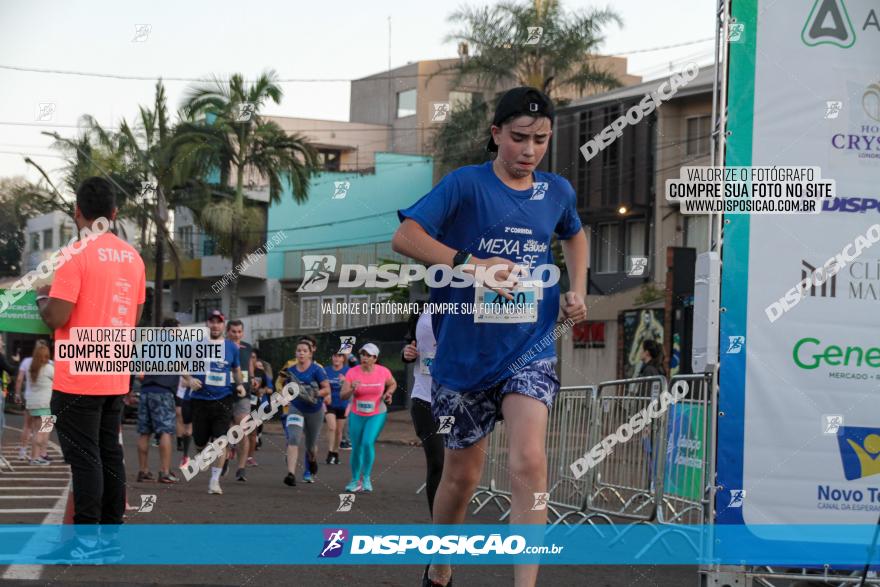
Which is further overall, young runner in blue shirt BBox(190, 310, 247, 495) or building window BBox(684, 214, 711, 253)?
building window BBox(684, 214, 711, 253)

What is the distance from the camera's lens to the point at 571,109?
3947 centimetres

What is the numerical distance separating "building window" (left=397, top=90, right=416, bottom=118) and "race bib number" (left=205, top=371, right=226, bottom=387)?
46935mm

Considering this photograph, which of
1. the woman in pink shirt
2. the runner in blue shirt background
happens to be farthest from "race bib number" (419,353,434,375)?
the runner in blue shirt background

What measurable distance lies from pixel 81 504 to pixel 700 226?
28.9m

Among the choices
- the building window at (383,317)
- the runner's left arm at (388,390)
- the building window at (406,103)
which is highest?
the building window at (406,103)

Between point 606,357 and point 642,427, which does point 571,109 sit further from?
point 642,427

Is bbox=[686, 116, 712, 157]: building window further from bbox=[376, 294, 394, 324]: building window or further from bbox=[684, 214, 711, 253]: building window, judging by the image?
bbox=[376, 294, 394, 324]: building window

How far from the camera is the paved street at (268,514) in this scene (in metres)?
6.50

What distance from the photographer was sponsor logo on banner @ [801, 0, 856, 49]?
613 centimetres

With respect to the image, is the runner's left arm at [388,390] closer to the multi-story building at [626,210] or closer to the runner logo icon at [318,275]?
the runner logo icon at [318,275]

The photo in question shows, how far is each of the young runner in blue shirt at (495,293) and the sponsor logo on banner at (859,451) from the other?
1800 mm

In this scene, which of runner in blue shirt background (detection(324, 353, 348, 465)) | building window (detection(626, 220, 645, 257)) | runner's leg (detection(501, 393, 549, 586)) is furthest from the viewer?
building window (detection(626, 220, 645, 257))

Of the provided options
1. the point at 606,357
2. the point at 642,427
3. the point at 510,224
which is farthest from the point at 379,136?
the point at 510,224

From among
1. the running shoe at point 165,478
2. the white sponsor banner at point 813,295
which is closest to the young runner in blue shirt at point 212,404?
the running shoe at point 165,478
